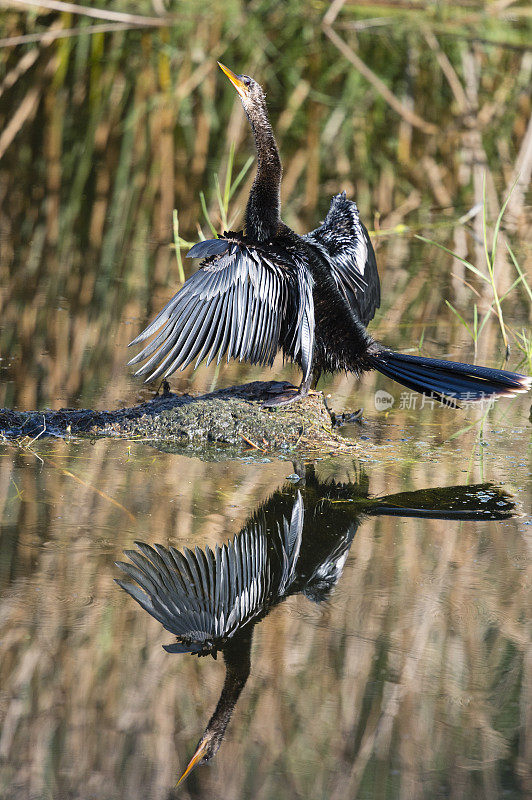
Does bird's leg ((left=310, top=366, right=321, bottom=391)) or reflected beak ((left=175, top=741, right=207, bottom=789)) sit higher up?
bird's leg ((left=310, top=366, right=321, bottom=391))

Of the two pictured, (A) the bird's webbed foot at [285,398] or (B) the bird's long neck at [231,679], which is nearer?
(B) the bird's long neck at [231,679]

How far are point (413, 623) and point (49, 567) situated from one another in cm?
100

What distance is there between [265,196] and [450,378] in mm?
1129

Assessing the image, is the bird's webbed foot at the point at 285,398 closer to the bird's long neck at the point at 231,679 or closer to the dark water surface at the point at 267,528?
the dark water surface at the point at 267,528

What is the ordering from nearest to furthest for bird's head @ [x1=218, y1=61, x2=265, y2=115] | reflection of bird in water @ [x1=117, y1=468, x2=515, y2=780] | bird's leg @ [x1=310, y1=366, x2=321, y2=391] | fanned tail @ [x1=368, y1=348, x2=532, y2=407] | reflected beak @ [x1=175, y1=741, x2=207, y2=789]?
reflected beak @ [x1=175, y1=741, x2=207, y2=789] < reflection of bird in water @ [x1=117, y1=468, x2=515, y2=780] < fanned tail @ [x1=368, y1=348, x2=532, y2=407] < bird's leg @ [x1=310, y1=366, x2=321, y2=391] < bird's head @ [x1=218, y1=61, x2=265, y2=115]

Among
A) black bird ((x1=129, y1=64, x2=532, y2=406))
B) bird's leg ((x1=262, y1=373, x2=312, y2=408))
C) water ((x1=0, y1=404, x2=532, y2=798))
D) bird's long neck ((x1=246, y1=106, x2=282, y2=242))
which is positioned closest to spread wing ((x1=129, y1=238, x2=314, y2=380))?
black bird ((x1=129, y1=64, x2=532, y2=406))

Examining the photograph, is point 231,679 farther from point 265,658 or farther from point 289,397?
point 289,397

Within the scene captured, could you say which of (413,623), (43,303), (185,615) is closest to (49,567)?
(185,615)

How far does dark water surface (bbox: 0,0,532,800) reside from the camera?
7.25ft

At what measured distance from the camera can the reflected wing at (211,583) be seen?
8.71ft

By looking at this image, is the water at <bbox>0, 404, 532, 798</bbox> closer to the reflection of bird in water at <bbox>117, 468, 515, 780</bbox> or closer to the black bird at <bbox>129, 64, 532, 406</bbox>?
the reflection of bird in water at <bbox>117, 468, 515, 780</bbox>

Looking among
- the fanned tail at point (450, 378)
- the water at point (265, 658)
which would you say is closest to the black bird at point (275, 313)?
the fanned tail at point (450, 378)

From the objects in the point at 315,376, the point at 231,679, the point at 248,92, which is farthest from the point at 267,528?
the point at 248,92

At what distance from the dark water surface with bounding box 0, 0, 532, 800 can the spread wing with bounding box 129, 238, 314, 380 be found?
0.39m
